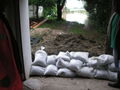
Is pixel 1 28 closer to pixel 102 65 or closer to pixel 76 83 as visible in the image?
pixel 76 83

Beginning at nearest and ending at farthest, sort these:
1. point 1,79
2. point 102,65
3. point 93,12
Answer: point 1,79 → point 102,65 → point 93,12

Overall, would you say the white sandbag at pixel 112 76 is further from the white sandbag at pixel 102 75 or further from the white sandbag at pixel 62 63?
the white sandbag at pixel 62 63

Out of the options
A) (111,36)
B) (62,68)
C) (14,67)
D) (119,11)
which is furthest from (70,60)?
(14,67)

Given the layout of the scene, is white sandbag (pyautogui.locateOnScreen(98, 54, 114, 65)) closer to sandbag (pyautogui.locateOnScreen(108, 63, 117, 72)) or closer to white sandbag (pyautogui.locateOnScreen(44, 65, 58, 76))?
sandbag (pyautogui.locateOnScreen(108, 63, 117, 72))

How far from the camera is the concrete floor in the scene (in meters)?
3.44

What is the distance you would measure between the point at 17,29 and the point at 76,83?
138cm

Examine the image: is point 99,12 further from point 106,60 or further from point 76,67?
point 76,67

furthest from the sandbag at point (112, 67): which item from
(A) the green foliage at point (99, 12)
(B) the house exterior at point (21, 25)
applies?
(A) the green foliage at point (99, 12)

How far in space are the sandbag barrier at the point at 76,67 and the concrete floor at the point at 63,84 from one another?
4.3 inches

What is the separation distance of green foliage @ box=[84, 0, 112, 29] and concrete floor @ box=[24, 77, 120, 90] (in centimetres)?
319

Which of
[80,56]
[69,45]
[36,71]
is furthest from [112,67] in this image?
[69,45]

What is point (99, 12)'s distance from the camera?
7.17 meters

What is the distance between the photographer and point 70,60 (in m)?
4.06

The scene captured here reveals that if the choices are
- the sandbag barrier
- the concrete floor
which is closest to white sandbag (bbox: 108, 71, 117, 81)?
the sandbag barrier
